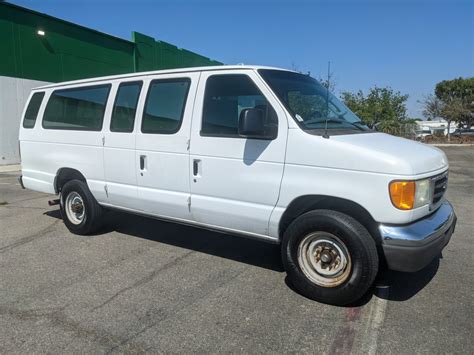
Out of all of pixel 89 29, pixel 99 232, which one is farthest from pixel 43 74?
pixel 99 232

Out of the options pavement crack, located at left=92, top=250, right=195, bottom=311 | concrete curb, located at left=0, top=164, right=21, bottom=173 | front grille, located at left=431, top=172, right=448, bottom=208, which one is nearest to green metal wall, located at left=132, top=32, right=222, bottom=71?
concrete curb, located at left=0, top=164, right=21, bottom=173

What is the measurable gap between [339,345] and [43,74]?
16879 millimetres

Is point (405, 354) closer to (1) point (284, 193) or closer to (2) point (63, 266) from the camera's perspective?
(1) point (284, 193)

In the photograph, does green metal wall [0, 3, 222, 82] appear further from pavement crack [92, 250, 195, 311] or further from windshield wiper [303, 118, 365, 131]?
windshield wiper [303, 118, 365, 131]

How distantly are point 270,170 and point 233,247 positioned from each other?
1.80 m

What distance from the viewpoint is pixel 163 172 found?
16.0ft

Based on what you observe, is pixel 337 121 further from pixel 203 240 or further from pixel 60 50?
pixel 60 50

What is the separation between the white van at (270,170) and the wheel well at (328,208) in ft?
0.04

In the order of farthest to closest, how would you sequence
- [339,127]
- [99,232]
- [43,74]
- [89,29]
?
[89,29], [43,74], [99,232], [339,127]

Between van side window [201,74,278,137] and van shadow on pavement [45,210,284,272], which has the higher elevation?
van side window [201,74,278,137]

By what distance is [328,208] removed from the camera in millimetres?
3951

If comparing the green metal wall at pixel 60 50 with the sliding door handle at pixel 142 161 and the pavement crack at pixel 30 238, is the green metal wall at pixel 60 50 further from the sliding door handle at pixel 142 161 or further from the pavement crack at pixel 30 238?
the sliding door handle at pixel 142 161

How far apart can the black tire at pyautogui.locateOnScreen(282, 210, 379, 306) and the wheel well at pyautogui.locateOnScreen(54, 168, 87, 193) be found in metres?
3.31

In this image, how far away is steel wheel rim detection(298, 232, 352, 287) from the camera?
12.4ft
